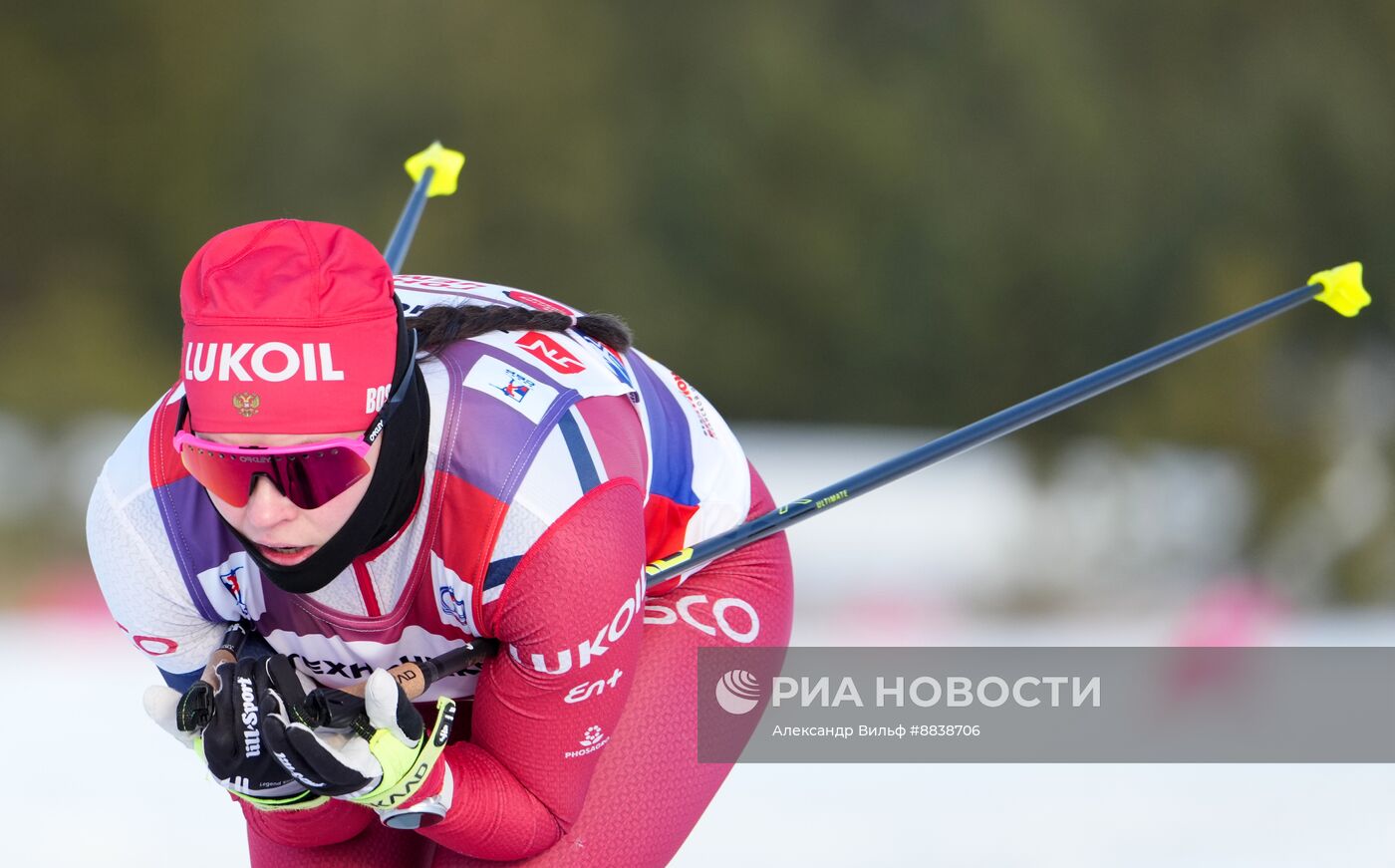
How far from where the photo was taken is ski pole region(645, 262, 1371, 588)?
1.77m

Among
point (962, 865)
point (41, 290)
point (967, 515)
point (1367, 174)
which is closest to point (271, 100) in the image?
point (41, 290)

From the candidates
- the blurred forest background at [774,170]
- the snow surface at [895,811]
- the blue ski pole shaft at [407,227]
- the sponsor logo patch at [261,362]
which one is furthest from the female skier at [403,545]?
the blurred forest background at [774,170]

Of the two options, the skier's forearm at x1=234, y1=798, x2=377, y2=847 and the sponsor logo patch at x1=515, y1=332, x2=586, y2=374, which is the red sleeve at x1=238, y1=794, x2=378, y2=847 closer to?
the skier's forearm at x1=234, y1=798, x2=377, y2=847

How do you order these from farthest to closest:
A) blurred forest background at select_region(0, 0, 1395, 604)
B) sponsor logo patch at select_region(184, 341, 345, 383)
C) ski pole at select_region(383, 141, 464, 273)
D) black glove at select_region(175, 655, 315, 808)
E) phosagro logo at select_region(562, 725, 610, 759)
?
Result: blurred forest background at select_region(0, 0, 1395, 604)
ski pole at select_region(383, 141, 464, 273)
phosagro logo at select_region(562, 725, 610, 759)
black glove at select_region(175, 655, 315, 808)
sponsor logo patch at select_region(184, 341, 345, 383)

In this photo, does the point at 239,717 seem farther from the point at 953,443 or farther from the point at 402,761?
the point at 953,443

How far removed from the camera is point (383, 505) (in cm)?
137

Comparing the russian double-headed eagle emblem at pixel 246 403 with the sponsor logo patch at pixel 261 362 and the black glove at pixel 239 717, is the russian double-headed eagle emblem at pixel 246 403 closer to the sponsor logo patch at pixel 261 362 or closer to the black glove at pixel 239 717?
the sponsor logo patch at pixel 261 362

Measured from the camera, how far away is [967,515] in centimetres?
566

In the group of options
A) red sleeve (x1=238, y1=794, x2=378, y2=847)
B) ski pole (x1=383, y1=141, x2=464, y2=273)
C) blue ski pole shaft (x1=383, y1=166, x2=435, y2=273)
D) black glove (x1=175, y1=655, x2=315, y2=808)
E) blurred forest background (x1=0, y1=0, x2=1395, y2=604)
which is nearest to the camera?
black glove (x1=175, y1=655, x2=315, y2=808)

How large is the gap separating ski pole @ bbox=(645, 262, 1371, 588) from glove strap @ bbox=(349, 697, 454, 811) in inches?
12.4

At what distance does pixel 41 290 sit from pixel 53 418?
127cm

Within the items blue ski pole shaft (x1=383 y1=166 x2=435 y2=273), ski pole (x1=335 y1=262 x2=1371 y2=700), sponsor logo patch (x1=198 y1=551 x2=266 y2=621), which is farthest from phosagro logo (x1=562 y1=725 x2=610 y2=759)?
blue ski pole shaft (x1=383 y1=166 x2=435 y2=273)

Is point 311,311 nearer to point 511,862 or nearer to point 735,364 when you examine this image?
point 511,862

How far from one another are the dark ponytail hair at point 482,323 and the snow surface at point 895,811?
3.82 ft
